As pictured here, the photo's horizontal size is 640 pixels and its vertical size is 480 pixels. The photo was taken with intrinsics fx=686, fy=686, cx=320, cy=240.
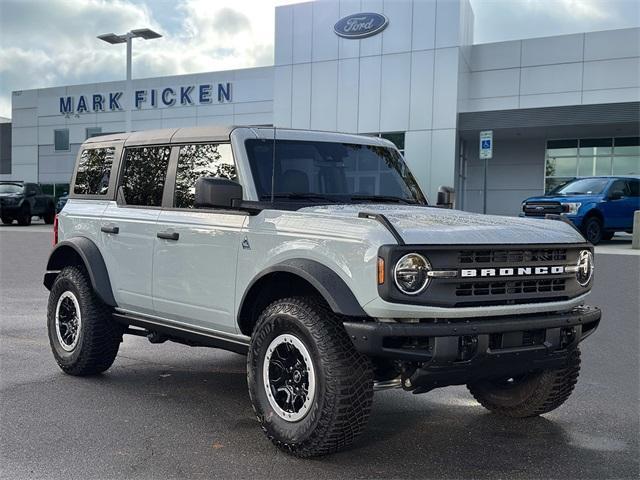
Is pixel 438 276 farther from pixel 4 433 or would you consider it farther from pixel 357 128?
pixel 357 128

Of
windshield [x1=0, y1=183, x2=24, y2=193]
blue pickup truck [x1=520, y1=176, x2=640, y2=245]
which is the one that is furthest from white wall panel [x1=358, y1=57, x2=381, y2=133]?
windshield [x1=0, y1=183, x2=24, y2=193]

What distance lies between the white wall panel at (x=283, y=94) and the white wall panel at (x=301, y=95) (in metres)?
0.21

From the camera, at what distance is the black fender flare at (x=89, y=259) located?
A: 18.3 ft

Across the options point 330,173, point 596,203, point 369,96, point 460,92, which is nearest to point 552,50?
point 460,92

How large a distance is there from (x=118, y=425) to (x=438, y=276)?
94.2 inches

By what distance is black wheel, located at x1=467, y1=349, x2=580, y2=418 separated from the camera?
457 centimetres

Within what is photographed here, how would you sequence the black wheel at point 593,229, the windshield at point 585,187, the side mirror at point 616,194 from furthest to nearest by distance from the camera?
the windshield at point 585,187, the side mirror at point 616,194, the black wheel at point 593,229

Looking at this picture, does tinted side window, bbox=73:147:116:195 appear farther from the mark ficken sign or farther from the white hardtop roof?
the mark ficken sign

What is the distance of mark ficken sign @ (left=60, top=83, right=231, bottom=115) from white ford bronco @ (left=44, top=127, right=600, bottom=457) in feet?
105

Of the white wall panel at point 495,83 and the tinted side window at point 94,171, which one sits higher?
the white wall panel at point 495,83

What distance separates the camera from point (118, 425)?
14.9 ft

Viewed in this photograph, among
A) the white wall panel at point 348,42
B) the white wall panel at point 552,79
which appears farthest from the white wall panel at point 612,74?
the white wall panel at point 348,42

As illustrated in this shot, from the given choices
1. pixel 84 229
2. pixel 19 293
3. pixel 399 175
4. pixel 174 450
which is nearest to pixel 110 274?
pixel 84 229

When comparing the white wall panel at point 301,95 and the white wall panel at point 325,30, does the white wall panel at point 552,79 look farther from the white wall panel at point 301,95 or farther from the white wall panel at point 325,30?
the white wall panel at point 301,95
